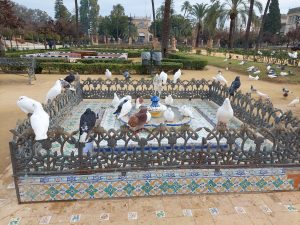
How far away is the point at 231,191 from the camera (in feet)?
12.2

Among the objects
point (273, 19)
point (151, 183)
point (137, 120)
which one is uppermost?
point (273, 19)

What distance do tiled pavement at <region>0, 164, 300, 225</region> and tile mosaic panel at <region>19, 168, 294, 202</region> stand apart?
0.09 metres

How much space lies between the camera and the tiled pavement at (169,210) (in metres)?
3.15

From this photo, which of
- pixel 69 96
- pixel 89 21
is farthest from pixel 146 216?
pixel 89 21

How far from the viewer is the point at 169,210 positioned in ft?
11.0

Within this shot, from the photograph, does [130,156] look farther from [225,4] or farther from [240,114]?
[225,4]

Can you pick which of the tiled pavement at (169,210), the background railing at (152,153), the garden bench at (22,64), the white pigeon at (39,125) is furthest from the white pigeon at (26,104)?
the garden bench at (22,64)

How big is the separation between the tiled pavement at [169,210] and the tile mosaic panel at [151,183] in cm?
9

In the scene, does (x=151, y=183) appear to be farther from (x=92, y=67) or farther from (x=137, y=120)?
(x=92, y=67)

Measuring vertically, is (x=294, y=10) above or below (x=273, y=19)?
above

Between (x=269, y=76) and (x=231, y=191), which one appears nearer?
(x=231, y=191)

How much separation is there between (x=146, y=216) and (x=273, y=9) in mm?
60613

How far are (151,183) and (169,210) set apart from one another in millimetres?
445

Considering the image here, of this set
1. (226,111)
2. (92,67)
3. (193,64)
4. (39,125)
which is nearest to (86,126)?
(39,125)
